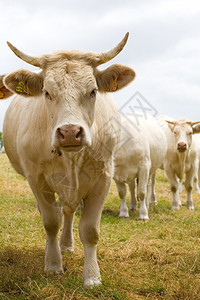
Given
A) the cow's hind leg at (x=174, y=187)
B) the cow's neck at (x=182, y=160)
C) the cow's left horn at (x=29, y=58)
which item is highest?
the cow's left horn at (x=29, y=58)

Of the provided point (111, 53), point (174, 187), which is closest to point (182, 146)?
point (174, 187)

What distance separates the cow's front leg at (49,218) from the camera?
3.75 meters

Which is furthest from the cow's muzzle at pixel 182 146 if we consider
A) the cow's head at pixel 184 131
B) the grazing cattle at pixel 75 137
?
the grazing cattle at pixel 75 137

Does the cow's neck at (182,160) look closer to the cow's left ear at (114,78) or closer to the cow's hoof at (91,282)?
the cow's left ear at (114,78)

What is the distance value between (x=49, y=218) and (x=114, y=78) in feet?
4.69

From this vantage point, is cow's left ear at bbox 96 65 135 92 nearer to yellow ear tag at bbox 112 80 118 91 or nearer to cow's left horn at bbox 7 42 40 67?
yellow ear tag at bbox 112 80 118 91

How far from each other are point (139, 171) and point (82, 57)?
4.96m

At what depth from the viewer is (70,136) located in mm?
2824

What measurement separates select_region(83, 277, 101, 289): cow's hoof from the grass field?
5cm

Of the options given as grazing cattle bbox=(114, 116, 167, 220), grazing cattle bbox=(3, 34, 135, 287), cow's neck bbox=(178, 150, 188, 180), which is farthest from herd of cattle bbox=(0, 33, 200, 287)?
cow's neck bbox=(178, 150, 188, 180)

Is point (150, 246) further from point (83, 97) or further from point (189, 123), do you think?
point (189, 123)

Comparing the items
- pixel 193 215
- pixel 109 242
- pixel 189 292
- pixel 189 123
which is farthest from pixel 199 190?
pixel 189 292

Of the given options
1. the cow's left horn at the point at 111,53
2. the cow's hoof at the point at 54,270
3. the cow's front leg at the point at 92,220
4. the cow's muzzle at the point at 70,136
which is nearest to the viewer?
the cow's muzzle at the point at 70,136

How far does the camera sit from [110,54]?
3275 mm
